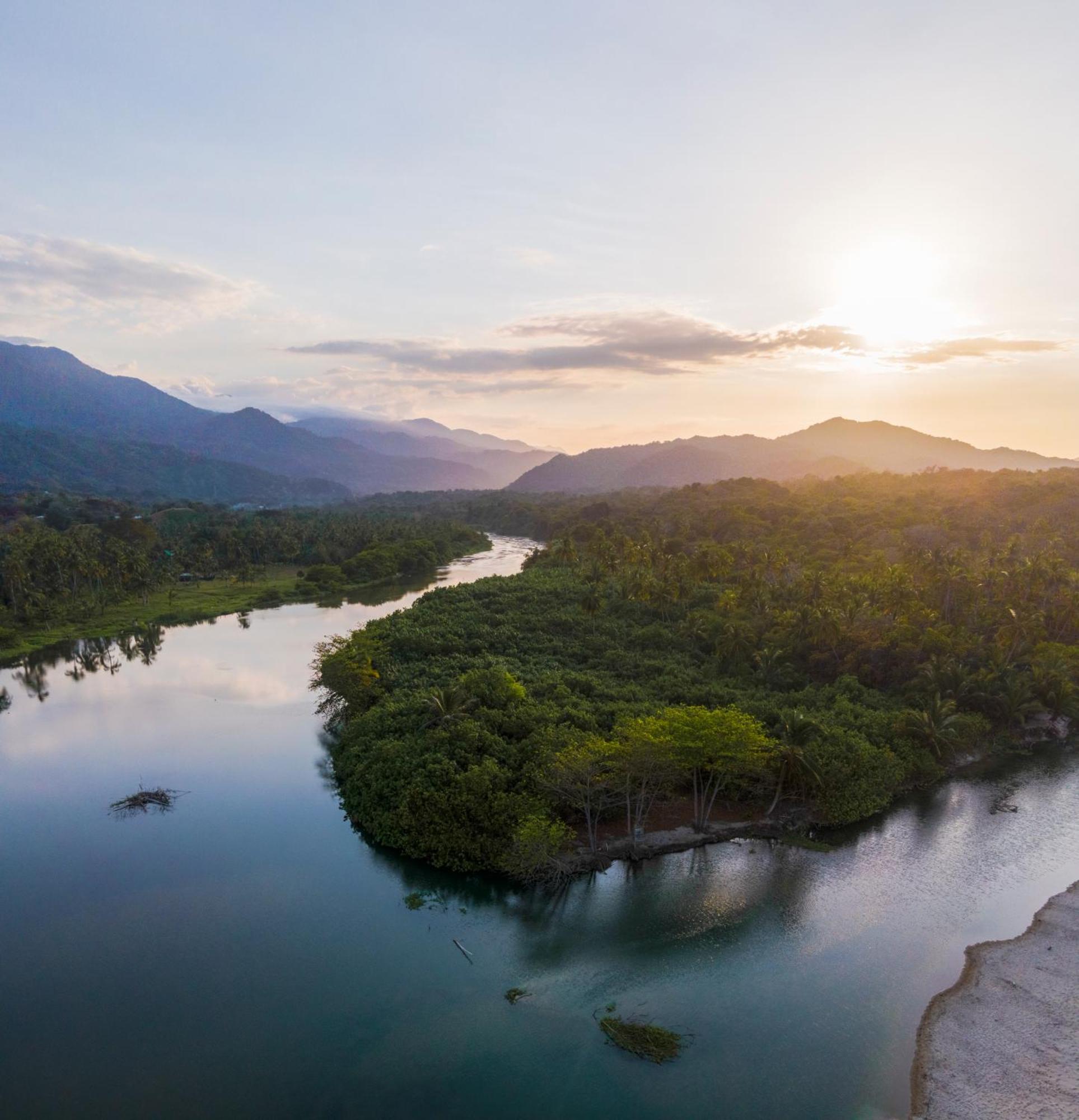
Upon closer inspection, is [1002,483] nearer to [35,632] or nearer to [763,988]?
[763,988]

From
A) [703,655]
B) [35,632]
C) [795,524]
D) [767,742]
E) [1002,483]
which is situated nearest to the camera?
[767,742]

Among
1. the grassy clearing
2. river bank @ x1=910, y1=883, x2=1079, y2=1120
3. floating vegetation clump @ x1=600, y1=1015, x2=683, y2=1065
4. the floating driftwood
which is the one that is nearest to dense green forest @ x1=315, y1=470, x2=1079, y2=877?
floating vegetation clump @ x1=600, y1=1015, x2=683, y2=1065

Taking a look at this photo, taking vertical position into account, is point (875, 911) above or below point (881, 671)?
below

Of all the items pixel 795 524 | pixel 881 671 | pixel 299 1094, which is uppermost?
pixel 795 524

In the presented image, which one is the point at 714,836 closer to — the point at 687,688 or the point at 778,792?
the point at 778,792

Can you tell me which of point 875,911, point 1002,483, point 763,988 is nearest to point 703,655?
point 875,911

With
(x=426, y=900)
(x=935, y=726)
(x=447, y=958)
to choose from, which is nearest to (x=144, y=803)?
(x=426, y=900)

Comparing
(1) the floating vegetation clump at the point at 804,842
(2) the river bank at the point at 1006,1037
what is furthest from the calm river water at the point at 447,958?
(2) the river bank at the point at 1006,1037
